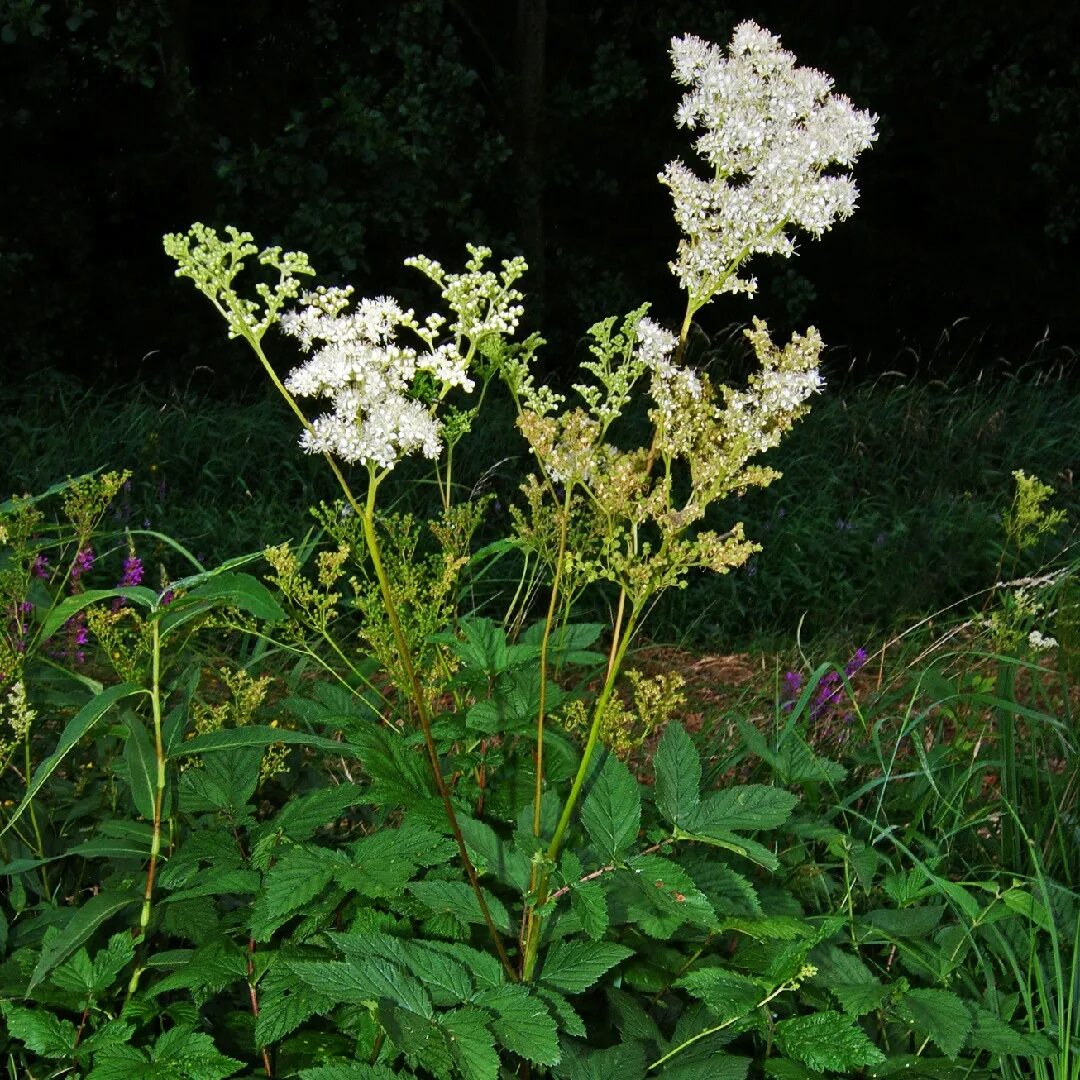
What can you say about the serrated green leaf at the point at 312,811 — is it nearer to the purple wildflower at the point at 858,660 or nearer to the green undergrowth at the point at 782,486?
the purple wildflower at the point at 858,660

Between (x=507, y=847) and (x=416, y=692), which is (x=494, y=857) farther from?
(x=416, y=692)

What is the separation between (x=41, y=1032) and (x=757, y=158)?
4.91 ft

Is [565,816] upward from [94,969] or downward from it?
upward

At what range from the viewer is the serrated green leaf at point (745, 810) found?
1727 mm

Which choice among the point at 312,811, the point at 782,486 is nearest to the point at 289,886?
the point at 312,811

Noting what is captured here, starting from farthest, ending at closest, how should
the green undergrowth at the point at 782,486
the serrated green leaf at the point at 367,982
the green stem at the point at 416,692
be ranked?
the green undergrowth at the point at 782,486 → the serrated green leaf at the point at 367,982 → the green stem at the point at 416,692

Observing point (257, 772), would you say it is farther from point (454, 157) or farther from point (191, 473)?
point (454, 157)

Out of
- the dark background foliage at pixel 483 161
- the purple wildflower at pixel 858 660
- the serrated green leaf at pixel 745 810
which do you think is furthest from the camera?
the dark background foliage at pixel 483 161

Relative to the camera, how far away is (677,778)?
1.77 m

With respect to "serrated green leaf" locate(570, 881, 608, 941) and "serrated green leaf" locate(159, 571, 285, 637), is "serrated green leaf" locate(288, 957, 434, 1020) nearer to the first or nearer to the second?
"serrated green leaf" locate(570, 881, 608, 941)

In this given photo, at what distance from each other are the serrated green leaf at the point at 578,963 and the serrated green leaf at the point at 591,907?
0.03 m

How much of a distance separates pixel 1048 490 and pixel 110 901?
265 cm

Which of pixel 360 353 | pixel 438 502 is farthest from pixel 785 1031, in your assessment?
pixel 438 502

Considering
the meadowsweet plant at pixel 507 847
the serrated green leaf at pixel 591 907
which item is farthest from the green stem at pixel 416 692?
the serrated green leaf at pixel 591 907
